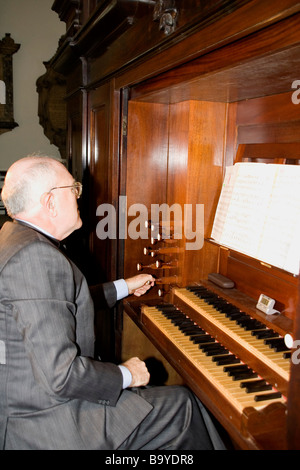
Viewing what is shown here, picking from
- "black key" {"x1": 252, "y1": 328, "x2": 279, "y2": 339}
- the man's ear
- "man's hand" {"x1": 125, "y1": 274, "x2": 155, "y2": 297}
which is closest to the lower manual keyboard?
"black key" {"x1": 252, "y1": 328, "x2": 279, "y2": 339}

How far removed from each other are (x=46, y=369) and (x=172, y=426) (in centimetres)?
62

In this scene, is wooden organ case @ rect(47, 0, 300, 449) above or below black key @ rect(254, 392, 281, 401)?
above

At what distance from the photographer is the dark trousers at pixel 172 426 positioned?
1665 millimetres

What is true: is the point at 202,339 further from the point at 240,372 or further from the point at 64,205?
the point at 64,205

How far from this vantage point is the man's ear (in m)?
1.66

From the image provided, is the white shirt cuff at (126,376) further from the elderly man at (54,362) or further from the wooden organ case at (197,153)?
the wooden organ case at (197,153)

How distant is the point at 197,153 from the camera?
7.96 ft

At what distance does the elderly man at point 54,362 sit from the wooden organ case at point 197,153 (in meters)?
0.24

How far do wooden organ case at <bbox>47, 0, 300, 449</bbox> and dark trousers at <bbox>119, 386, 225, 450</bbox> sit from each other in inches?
4.8

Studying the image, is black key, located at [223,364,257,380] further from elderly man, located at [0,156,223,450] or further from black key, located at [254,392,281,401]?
elderly man, located at [0,156,223,450]

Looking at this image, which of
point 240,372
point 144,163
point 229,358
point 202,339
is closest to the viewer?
point 240,372

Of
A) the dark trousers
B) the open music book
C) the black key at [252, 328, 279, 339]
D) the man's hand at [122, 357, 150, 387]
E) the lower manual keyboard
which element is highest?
the open music book

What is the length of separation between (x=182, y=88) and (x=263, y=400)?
1.48 m

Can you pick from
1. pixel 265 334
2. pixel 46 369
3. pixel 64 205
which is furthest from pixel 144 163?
pixel 46 369
